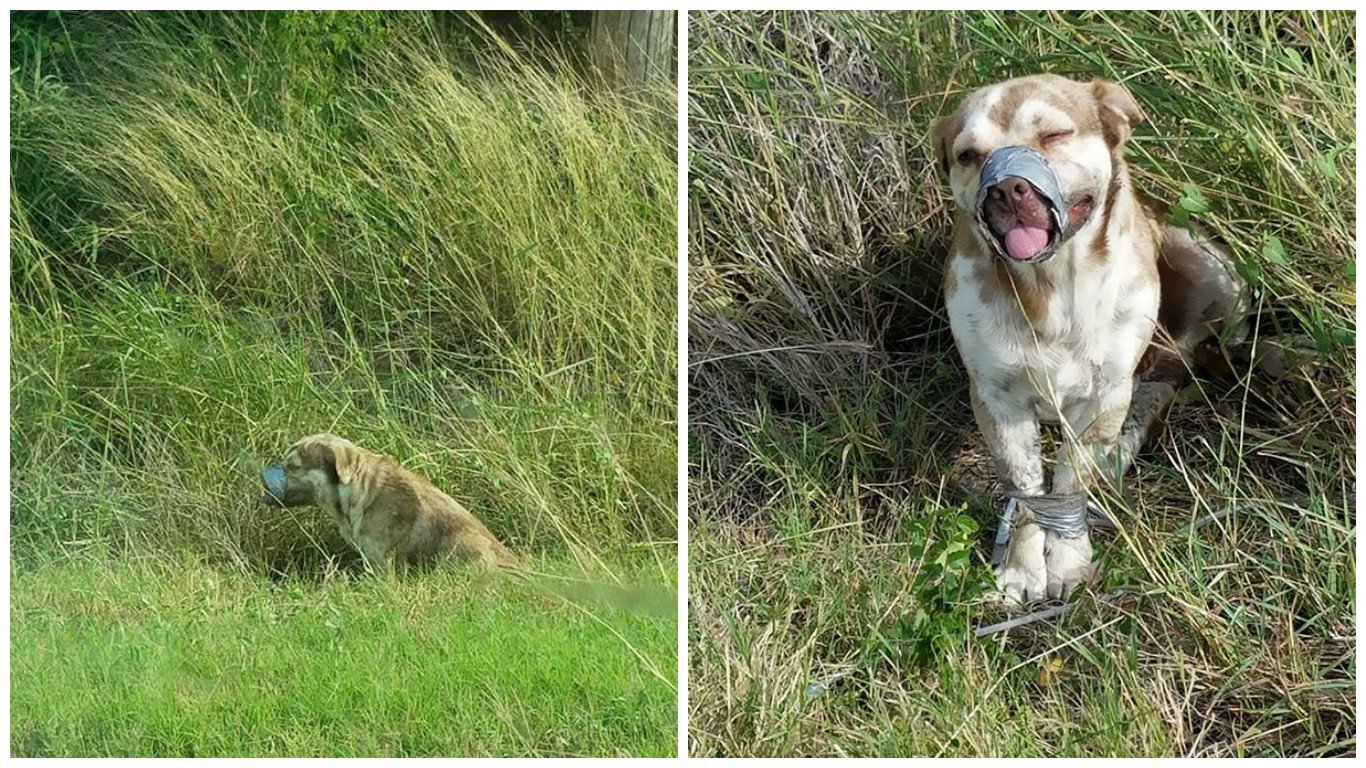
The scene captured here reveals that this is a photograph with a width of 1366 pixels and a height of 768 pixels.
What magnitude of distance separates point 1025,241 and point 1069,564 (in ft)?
2.29

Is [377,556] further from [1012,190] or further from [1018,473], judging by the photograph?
[1012,190]

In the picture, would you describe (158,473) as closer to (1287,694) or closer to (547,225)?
(547,225)

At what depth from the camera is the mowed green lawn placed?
112 inches

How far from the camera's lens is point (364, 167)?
11.0ft

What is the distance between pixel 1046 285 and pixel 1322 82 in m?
0.74

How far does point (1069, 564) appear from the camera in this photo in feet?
9.62

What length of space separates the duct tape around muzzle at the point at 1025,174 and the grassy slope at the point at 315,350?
2.45 ft

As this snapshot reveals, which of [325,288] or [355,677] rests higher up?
[325,288]

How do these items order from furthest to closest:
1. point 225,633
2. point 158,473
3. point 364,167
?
point 364,167
point 158,473
point 225,633

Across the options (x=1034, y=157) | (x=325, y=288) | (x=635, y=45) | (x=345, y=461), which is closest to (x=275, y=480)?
(x=345, y=461)

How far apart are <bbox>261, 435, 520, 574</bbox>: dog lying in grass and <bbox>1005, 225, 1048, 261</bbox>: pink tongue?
44.3 inches

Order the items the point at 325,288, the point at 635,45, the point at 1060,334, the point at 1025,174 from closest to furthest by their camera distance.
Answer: the point at 1025,174, the point at 1060,334, the point at 635,45, the point at 325,288

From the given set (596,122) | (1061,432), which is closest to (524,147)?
(596,122)

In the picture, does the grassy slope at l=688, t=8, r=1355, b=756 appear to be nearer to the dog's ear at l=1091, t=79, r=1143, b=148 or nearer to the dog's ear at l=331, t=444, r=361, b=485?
the dog's ear at l=1091, t=79, r=1143, b=148
